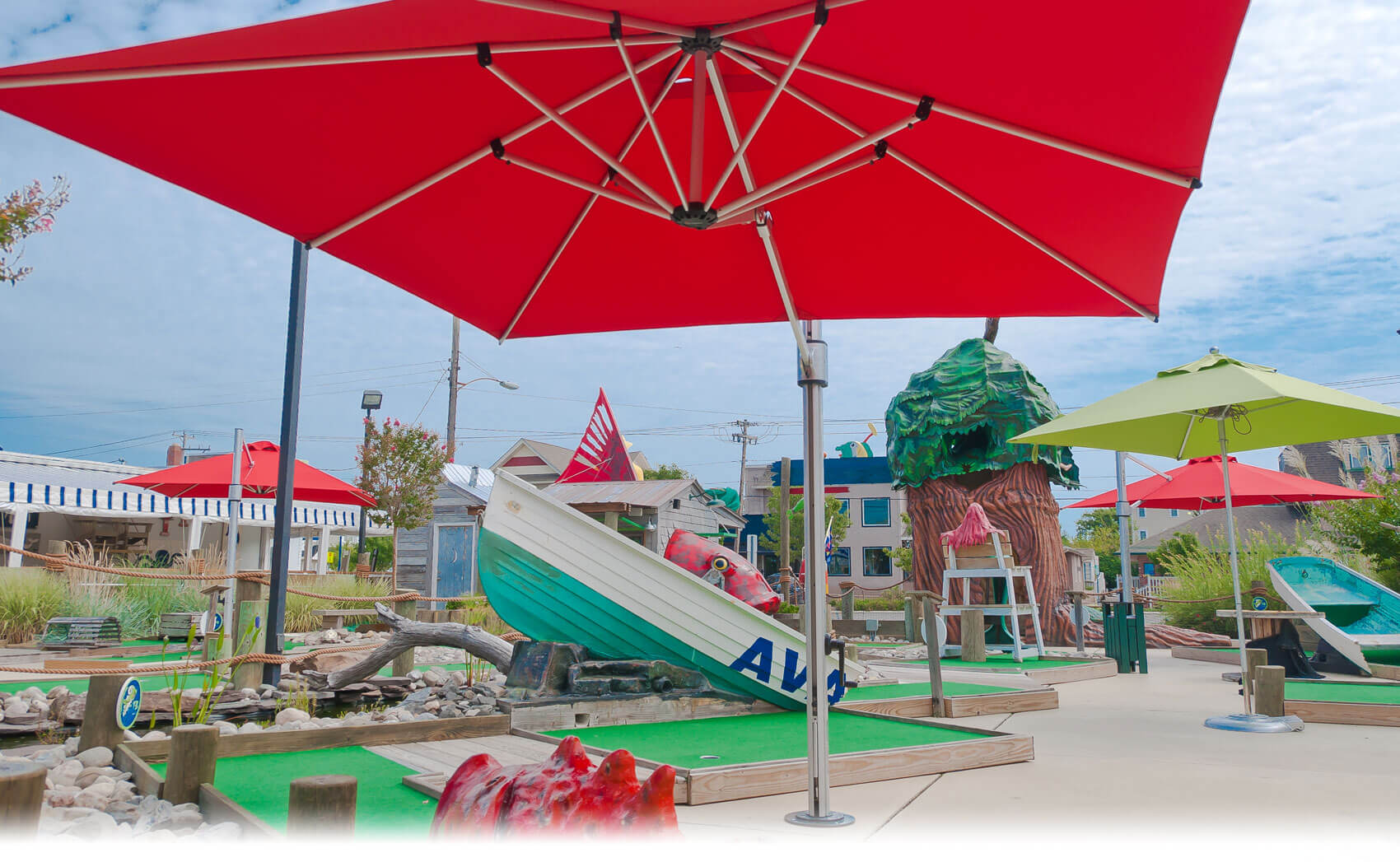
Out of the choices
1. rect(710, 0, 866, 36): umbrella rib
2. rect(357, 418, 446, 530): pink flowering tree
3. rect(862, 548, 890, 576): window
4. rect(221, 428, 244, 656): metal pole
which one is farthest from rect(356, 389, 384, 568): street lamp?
rect(862, 548, 890, 576): window

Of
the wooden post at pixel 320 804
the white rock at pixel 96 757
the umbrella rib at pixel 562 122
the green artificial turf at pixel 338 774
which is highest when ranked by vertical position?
the umbrella rib at pixel 562 122

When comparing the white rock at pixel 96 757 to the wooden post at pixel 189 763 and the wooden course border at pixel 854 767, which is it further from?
the wooden course border at pixel 854 767

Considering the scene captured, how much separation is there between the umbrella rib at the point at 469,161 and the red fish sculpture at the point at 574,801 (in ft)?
7.31

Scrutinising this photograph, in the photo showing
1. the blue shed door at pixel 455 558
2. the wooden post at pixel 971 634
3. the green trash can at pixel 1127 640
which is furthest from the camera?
the blue shed door at pixel 455 558

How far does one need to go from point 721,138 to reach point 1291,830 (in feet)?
11.6

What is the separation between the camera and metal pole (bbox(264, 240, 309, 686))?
624cm

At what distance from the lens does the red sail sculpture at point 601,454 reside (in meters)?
20.9

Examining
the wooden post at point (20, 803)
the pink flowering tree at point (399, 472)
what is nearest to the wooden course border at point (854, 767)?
the wooden post at point (20, 803)

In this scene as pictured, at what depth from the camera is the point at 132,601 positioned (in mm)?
11633

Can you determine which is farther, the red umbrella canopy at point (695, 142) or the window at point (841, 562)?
the window at point (841, 562)

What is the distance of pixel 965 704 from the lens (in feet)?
21.6

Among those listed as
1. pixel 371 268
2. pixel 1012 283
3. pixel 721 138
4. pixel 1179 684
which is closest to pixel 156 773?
pixel 371 268

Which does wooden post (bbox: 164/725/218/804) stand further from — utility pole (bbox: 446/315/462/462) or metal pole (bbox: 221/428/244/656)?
utility pole (bbox: 446/315/462/462)

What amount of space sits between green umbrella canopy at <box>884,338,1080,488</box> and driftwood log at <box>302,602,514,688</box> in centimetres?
784
